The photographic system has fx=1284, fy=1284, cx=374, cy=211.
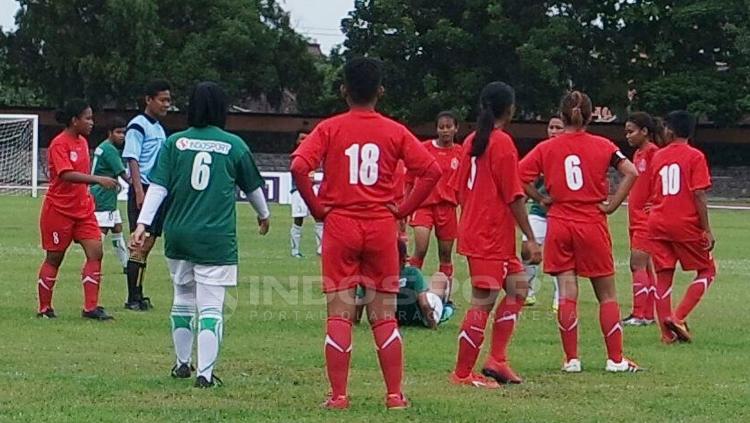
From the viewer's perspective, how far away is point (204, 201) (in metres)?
7.98

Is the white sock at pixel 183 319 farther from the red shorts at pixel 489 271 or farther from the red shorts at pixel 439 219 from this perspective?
the red shorts at pixel 439 219

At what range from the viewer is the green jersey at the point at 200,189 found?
7.96 metres

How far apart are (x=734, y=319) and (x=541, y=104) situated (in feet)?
137

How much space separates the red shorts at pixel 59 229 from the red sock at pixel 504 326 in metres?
4.61

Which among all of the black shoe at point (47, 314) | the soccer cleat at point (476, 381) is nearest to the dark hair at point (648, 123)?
the soccer cleat at point (476, 381)

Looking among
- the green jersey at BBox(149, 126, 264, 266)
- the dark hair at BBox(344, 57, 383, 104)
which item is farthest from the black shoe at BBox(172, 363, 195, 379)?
the dark hair at BBox(344, 57, 383, 104)

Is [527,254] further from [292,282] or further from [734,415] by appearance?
[292,282]

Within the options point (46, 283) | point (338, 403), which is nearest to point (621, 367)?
point (338, 403)

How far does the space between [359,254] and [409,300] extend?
13.6 ft

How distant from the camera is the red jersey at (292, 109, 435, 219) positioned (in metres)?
7.46

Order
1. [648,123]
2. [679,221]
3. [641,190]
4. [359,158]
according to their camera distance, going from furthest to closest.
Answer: [641,190] < [648,123] < [679,221] < [359,158]

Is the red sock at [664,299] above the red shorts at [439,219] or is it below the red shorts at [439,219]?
below

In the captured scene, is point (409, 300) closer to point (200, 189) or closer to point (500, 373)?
point (500, 373)

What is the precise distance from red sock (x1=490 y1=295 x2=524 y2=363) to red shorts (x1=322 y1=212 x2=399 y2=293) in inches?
53.3
